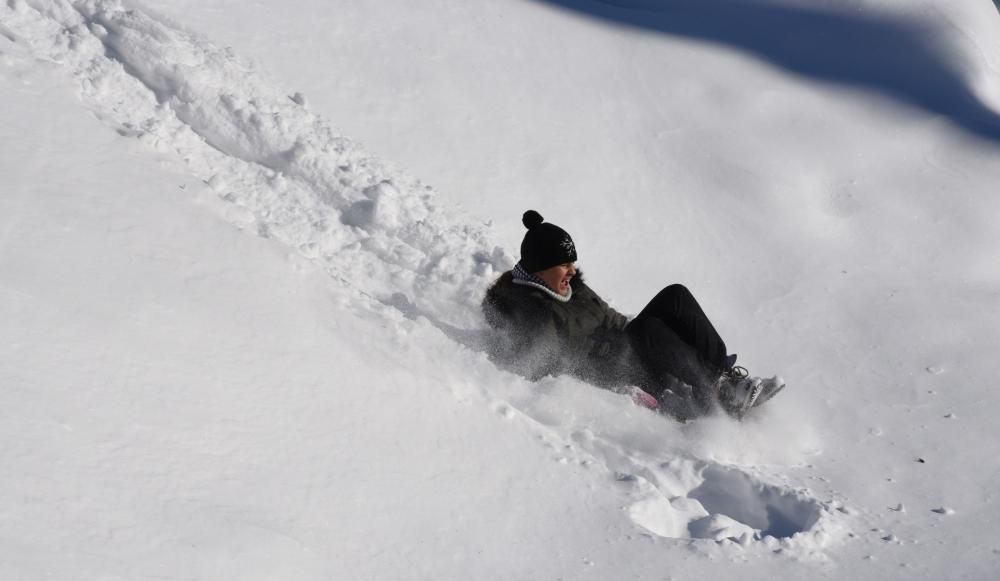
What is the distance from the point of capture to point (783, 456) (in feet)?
11.2

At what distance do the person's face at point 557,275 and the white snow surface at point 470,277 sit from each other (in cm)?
36

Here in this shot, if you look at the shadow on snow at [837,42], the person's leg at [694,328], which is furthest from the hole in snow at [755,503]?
the shadow on snow at [837,42]

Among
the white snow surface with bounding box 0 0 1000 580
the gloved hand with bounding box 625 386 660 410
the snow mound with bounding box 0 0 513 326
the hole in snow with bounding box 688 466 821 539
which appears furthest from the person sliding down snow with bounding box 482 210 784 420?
the hole in snow with bounding box 688 466 821 539

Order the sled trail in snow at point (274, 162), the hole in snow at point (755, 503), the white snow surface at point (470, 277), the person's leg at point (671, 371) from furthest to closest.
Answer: the sled trail in snow at point (274, 162), the person's leg at point (671, 371), the hole in snow at point (755, 503), the white snow surface at point (470, 277)

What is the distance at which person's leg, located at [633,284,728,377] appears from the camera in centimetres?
370

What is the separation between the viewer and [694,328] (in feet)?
12.2

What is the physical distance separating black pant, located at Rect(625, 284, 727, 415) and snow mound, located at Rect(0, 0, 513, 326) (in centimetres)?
71

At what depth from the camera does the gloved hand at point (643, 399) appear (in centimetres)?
355

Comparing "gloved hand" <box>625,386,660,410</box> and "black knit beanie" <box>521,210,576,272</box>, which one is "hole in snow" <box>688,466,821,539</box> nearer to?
"gloved hand" <box>625,386,660,410</box>

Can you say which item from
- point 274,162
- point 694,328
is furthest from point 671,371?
point 274,162

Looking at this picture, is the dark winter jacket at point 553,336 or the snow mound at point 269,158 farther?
the snow mound at point 269,158

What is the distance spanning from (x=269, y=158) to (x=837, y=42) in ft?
12.2

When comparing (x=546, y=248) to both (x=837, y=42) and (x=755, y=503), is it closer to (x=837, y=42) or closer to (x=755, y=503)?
(x=755, y=503)

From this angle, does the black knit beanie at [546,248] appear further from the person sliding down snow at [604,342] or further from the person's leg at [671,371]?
the person's leg at [671,371]
